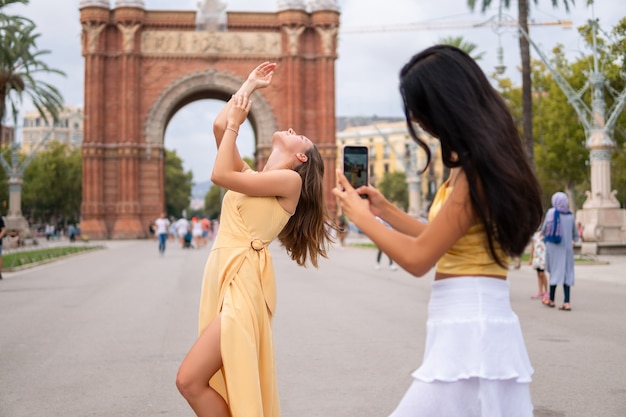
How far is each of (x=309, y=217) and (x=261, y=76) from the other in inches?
32.5

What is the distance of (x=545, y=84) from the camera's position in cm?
5372

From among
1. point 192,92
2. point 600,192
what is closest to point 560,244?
point 600,192

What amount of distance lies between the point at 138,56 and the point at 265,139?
10.2 meters

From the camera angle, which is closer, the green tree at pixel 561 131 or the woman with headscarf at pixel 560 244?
the woman with headscarf at pixel 560 244

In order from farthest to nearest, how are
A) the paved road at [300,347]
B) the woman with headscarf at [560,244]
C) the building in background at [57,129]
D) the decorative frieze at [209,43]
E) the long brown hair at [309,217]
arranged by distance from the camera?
the building in background at [57,129], the decorative frieze at [209,43], the woman with headscarf at [560,244], the paved road at [300,347], the long brown hair at [309,217]

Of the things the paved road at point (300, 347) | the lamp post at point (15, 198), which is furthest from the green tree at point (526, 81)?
the lamp post at point (15, 198)

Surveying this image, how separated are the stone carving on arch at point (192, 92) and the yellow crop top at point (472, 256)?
50.3m

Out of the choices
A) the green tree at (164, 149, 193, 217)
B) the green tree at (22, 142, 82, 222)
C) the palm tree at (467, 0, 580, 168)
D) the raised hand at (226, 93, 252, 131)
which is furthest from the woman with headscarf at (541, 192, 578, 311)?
the green tree at (164, 149, 193, 217)

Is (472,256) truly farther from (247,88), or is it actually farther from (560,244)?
(560,244)

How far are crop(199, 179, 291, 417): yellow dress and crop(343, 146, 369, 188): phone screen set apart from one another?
93cm

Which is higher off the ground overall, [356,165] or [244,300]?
[356,165]

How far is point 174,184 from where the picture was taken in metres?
117

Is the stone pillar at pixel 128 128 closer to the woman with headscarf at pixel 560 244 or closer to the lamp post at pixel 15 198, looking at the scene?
the lamp post at pixel 15 198

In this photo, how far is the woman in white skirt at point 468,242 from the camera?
274 cm
